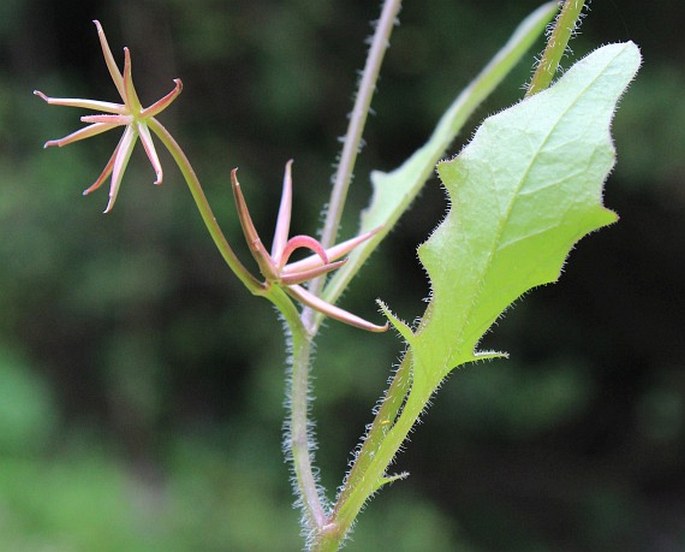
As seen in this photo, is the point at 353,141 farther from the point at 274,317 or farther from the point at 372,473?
the point at 274,317

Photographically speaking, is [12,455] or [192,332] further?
[192,332]

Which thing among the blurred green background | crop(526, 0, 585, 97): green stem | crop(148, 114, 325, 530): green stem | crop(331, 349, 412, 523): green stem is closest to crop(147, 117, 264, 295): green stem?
crop(148, 114, 325, 530): green stem

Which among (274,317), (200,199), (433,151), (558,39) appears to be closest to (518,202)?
(558,39)

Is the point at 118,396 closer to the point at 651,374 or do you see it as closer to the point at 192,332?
the point at 192,332

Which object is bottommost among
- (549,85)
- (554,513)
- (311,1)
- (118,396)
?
(554,513)

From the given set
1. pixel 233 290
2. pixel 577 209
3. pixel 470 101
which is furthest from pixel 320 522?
pixel 233 290

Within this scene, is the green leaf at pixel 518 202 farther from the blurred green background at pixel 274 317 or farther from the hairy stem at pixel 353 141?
the blurred green background at pixel 274 317

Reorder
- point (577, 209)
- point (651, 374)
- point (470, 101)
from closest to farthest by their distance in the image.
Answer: point (577, 209) < point (470, 101) < point (651, 374)
